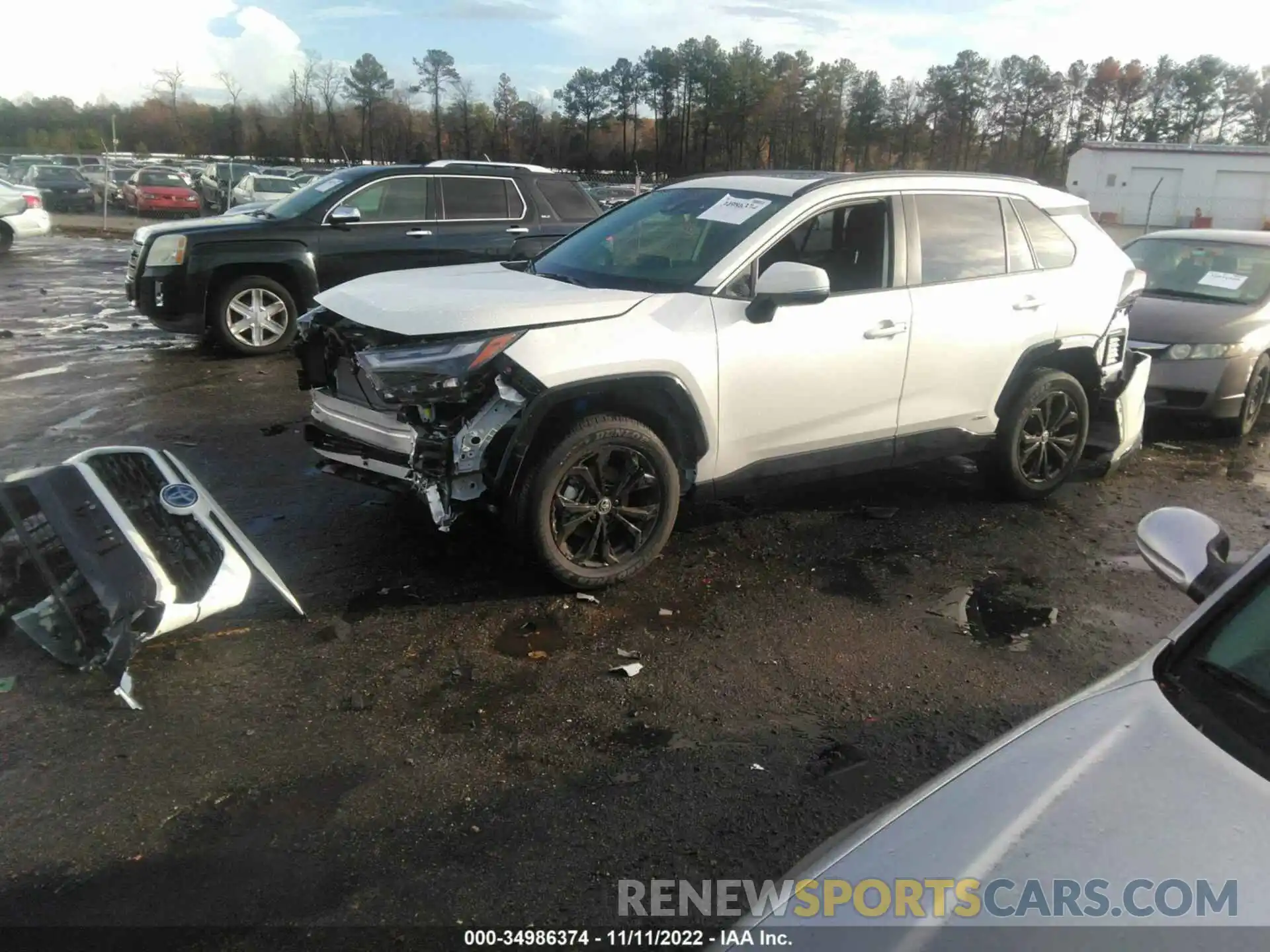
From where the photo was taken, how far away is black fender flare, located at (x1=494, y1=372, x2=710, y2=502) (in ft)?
13.8

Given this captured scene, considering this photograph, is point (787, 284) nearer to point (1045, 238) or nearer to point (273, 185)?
point (1045, 238)

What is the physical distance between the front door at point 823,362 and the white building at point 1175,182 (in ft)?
156

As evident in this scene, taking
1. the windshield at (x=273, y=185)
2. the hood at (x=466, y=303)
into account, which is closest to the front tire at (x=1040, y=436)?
the hood at (x=466, y=303)

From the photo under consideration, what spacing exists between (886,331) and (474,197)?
255 inches

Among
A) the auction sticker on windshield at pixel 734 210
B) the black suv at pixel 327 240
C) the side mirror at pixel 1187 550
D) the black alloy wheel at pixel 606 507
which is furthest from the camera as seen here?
the black suv at pixel 327 240

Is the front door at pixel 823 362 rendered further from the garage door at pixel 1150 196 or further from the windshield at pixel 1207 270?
the garage door at pixel 1150 196

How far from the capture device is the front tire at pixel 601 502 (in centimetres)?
432

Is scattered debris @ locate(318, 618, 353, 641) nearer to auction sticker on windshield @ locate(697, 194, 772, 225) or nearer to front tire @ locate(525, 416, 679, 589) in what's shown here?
front tire @ locate(525, 416, 679, 589)

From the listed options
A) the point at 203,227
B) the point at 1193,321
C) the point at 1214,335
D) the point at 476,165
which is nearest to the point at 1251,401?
the point at 1214,335

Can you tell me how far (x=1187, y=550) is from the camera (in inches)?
96.3

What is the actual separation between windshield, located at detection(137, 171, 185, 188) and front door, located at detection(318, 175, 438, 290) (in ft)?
81.1

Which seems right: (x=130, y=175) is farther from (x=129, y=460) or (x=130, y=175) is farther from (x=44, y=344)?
(x=129, y=460)

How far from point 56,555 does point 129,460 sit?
583mm

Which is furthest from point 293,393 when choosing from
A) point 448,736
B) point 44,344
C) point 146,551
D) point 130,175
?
point 130,175
